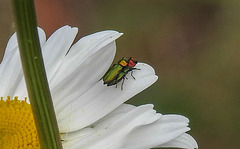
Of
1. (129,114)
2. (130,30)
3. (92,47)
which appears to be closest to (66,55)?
(92,47)

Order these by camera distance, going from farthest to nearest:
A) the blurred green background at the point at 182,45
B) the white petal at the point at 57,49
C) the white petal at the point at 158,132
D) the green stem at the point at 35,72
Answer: the blurred green background at the point at 182,45, the white petal at the point at 57,49, the white petal at the point at 158,132, the green stem at the point at 35,72

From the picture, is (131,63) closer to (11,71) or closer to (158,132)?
(158,132)

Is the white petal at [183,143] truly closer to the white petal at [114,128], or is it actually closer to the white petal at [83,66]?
the white petal at [114,128]

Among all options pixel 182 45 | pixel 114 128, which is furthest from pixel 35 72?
pixel 182 45

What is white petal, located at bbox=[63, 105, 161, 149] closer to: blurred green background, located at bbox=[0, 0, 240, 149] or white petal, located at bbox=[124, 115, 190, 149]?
white petal, located at bbox=[124, 115, 190, 149]

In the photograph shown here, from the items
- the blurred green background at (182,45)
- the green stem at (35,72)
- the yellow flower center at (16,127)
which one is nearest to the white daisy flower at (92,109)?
the yellow flower center at (16,127)

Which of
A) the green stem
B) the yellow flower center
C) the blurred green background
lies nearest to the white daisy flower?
the yellow flower center
